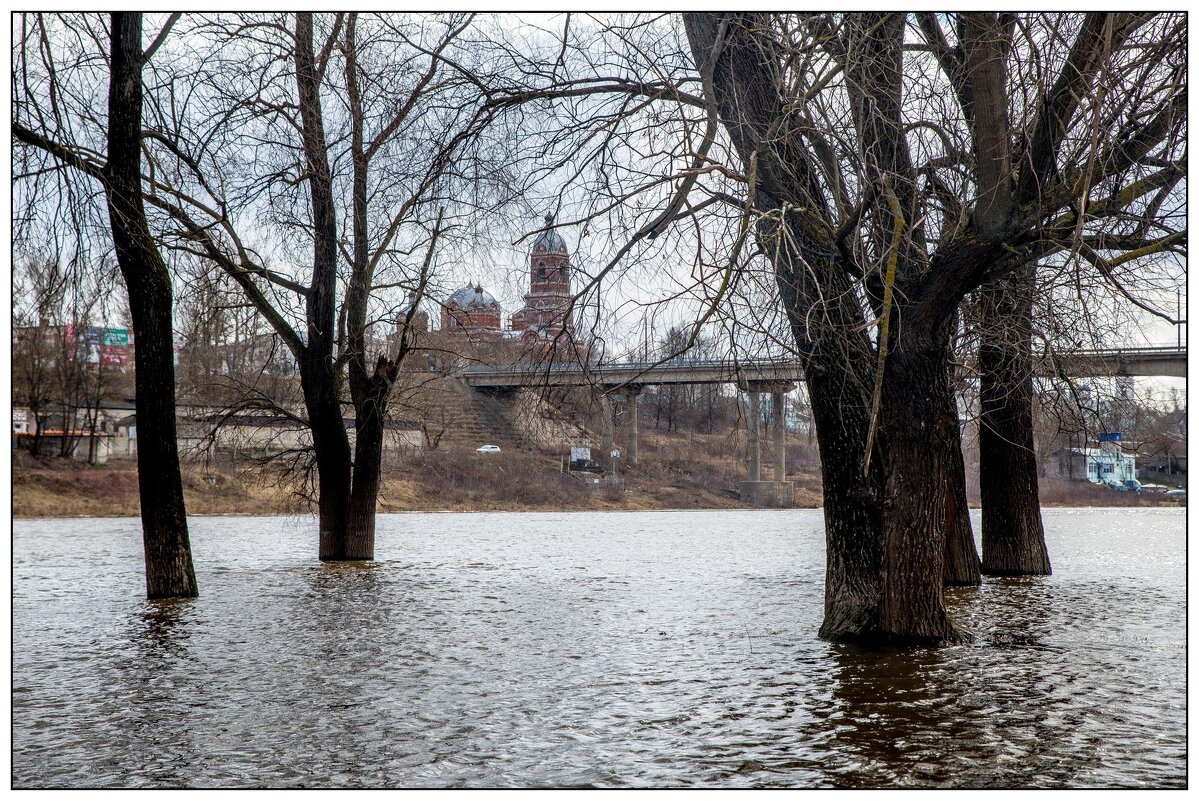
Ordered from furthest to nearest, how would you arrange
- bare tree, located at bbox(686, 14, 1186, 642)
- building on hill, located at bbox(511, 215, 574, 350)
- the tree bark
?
building on hill, located at bbox(511, 215, 574, 350) < the tree bark < bare tree, located at bbox(686, 14, 1186, 642)

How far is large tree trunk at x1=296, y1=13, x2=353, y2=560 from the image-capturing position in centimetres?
1878

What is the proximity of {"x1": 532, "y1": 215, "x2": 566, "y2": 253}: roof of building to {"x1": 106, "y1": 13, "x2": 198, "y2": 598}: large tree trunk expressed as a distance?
534 cm

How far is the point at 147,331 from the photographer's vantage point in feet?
47.5

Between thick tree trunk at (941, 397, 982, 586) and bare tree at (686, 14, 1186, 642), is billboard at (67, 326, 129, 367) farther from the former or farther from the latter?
bare tree at (686, 14, 1186, 642)

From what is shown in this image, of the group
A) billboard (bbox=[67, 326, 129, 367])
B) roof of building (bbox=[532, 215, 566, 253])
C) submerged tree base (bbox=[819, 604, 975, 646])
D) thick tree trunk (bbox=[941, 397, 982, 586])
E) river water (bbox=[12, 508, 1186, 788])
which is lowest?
river water (bbox=[12, 508, 1186, 788])

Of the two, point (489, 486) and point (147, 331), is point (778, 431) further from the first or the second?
point (147, 331)

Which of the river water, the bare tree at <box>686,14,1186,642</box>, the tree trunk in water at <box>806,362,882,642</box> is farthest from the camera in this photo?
the tree trunk in water at <box>806,362,882,642</box>

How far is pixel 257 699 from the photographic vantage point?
347 inches

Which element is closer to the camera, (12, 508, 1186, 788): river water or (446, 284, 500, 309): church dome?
(12, 508, 1186, 788): river water

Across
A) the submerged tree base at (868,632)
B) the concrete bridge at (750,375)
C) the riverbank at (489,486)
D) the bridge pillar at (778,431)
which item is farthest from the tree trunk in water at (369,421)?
the bridge pillar at (778,431)

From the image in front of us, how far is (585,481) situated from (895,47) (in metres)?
54.4

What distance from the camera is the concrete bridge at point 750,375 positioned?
10.8 meters

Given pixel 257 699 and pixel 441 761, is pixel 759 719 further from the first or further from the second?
pixel 257 699

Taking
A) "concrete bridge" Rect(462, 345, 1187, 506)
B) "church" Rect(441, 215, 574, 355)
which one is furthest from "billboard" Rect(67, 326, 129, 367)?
"church" Rect(441, 215, 574, 355)
